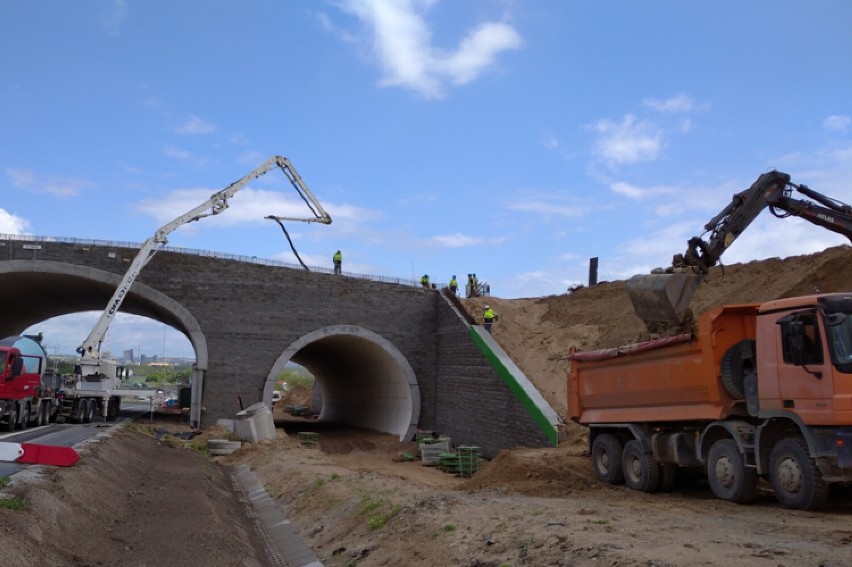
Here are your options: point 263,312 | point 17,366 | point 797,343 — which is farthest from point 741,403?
point 17,366

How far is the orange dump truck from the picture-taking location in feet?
26.3

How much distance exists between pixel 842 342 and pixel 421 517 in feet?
16.6

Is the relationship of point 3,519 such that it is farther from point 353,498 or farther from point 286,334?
point 286,334

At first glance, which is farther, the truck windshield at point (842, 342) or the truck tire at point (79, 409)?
the truck tire at point (79, 409)

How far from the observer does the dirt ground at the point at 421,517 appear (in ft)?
20.4

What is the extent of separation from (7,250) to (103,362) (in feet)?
16.3

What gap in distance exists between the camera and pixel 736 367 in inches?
373

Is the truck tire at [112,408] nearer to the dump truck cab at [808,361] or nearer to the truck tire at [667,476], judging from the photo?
the truck tire at [667,476]

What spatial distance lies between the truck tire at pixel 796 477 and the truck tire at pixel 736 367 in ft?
3.15

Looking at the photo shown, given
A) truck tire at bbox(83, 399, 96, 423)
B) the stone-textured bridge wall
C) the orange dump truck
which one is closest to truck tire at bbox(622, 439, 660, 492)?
the orange dump truck

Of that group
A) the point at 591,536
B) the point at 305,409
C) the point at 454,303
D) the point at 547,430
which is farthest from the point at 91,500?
the point at 305,409

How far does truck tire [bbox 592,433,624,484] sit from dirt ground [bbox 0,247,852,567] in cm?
24

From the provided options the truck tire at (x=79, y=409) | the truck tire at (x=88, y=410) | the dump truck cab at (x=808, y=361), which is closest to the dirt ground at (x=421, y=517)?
the dump truck cab at (x=808, y=361)

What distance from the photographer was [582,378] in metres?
13.1
